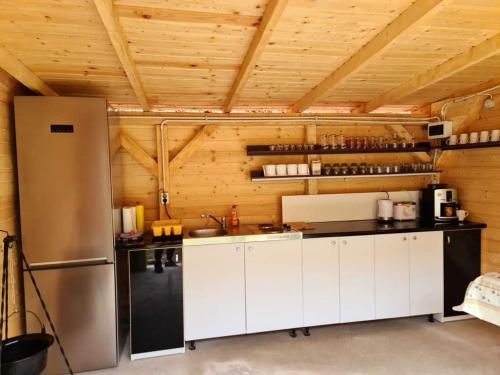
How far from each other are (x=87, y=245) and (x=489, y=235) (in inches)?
140

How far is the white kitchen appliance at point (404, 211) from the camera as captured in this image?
144 inches

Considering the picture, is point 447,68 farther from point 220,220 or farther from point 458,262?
point 220,220

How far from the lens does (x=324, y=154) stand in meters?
3.78

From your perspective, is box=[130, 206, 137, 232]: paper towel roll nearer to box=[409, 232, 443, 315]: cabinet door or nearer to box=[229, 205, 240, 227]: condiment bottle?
box=[229, 205, 240, 227]: condiment bottle

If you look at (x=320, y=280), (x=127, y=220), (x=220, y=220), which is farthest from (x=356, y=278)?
(x=127, y=220)

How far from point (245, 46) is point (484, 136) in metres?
2.46

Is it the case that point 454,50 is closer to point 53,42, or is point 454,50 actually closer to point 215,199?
point 215,199

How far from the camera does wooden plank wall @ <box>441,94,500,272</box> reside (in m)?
3.27

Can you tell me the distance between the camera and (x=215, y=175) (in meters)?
3.62

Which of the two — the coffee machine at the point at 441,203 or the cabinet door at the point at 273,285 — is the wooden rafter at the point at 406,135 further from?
the cabinet door at the point at 273,285

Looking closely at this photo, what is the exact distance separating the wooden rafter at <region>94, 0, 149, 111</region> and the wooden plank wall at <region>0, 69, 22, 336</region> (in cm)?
86

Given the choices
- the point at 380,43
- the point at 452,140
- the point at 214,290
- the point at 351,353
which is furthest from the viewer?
the point at 452,140

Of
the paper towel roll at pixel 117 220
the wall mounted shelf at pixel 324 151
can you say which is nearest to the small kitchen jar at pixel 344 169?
the wall mounted shelf at pixel 324 151

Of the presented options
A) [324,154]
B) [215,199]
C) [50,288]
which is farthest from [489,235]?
[50,288]
